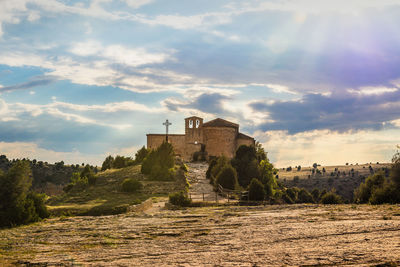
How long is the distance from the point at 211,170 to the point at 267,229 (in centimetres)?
2545

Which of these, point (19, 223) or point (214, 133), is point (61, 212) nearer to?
point (19, 223)

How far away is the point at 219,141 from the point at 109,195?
27898mm

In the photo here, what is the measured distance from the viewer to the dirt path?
25.6m

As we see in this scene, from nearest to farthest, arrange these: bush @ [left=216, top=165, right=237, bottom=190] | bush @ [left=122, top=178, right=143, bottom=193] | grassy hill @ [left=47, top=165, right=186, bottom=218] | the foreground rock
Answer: the foreground rock, grassy hill @ [left=47, top=165, right=186, bottom=218], bush @ [left=122, top=178, right=143, bottom=193], bush @ [left=216, top=165, right=237, bottom=190]

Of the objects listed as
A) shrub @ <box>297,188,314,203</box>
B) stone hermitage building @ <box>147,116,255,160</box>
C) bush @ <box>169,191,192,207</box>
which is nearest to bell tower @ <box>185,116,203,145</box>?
stone hermitage building @ <box>147,116,255,160</box>

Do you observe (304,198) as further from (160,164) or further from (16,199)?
(16,199)

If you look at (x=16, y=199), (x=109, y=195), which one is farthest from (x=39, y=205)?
(x=109, y=195)

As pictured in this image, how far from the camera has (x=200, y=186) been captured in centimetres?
3225

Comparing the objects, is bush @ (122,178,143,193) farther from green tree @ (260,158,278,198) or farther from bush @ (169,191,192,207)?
green tree @ (260,158,278,198)

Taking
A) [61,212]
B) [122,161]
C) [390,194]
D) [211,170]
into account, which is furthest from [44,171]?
[390,194]

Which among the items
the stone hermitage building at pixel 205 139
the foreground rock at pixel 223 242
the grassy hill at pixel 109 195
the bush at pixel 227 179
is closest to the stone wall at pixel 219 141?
the stone hermitage building at pixel 205 139

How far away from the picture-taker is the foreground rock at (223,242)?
24.8ft

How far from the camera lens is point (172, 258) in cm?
808

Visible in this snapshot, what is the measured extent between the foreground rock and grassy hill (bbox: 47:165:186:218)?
6560mm
